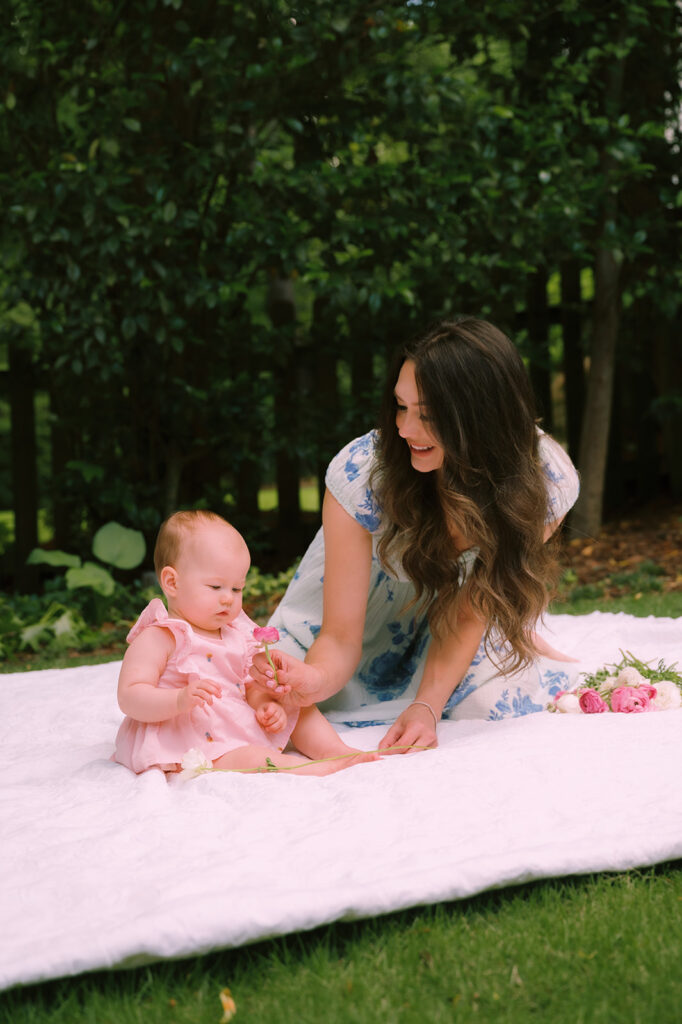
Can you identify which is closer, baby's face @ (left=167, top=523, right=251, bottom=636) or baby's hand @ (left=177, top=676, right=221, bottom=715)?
baby's hand @ (left=177, top=676, right=221, bottom=715)

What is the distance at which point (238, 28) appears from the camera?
170 inches

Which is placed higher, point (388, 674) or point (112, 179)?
point (112, 179)

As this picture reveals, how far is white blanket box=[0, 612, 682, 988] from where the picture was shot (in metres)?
1.38

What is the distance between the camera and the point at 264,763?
2037 millimetres

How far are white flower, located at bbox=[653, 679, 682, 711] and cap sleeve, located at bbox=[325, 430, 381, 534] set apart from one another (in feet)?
2.43

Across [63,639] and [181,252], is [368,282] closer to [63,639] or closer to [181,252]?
[181,252]

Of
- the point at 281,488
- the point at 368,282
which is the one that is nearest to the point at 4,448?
the point at 281,488

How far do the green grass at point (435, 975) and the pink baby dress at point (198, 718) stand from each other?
66 cm

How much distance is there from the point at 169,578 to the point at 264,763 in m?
0.43

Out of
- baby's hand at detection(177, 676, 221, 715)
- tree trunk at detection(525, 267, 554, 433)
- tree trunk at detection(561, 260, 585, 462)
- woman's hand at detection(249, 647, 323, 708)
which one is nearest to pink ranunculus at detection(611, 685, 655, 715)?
woman's hand at detection(249, 647, 323, 708)

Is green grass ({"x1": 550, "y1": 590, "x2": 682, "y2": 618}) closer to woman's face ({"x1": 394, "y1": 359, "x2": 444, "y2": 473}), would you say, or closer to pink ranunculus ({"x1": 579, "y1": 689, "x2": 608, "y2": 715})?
pink ranunculus ({"x1": 579, "y1": 689, "x2": 608, "y2": 715})

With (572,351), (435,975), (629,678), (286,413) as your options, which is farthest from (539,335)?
(435,975)

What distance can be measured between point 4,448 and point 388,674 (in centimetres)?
420

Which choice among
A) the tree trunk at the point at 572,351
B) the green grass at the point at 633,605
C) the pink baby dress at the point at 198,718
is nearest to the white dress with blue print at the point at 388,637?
the pink baby dress at the point at 198,718
